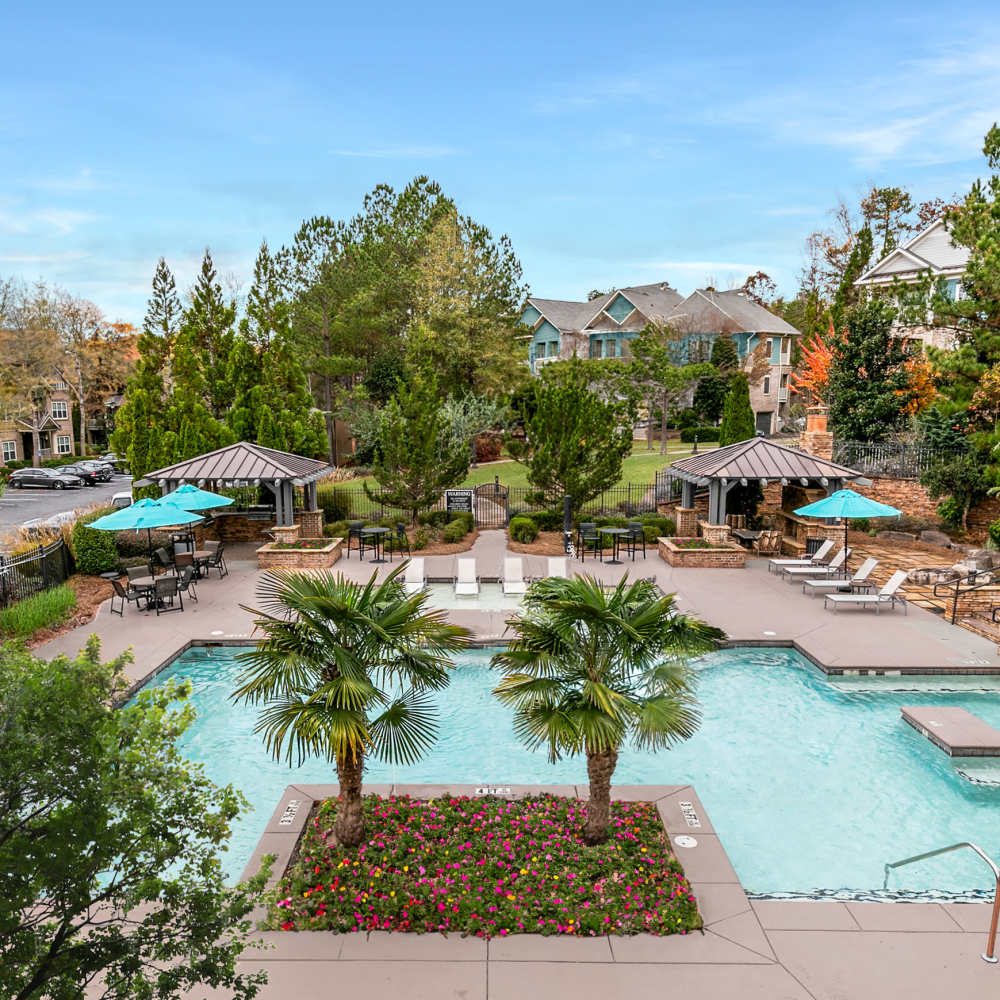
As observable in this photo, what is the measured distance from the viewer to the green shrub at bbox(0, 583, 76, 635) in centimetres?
1382

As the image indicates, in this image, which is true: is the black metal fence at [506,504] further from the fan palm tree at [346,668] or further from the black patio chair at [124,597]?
the fan palm tree at [346,668]

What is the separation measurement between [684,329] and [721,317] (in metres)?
2.61

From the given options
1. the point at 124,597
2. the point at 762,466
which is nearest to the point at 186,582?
the point at 124,597

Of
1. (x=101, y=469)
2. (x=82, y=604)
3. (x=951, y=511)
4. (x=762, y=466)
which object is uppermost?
(x=762, y=466)

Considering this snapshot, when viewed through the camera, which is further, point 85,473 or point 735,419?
point 85,473

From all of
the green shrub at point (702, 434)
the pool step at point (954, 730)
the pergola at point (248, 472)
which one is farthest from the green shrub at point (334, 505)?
the green shrub at point (702, 434)

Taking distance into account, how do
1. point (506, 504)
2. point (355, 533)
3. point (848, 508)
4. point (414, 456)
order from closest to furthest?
point (848, 508), point (355, 533), point (414, 456), point (506, 504)

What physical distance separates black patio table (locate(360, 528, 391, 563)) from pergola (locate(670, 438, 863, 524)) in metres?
8.93

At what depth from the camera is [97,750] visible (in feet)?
12.7

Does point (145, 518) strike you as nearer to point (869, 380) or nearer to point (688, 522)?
point (688, 522)

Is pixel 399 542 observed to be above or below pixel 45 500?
above

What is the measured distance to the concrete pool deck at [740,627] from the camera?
42.4ft

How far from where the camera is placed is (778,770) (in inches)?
388

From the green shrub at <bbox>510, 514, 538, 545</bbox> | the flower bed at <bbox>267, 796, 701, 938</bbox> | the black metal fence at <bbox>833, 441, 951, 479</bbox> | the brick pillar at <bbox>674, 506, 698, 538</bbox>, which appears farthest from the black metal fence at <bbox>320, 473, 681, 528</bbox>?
the flower bed at <bbox>267, 796, 701, 938</bbox>
